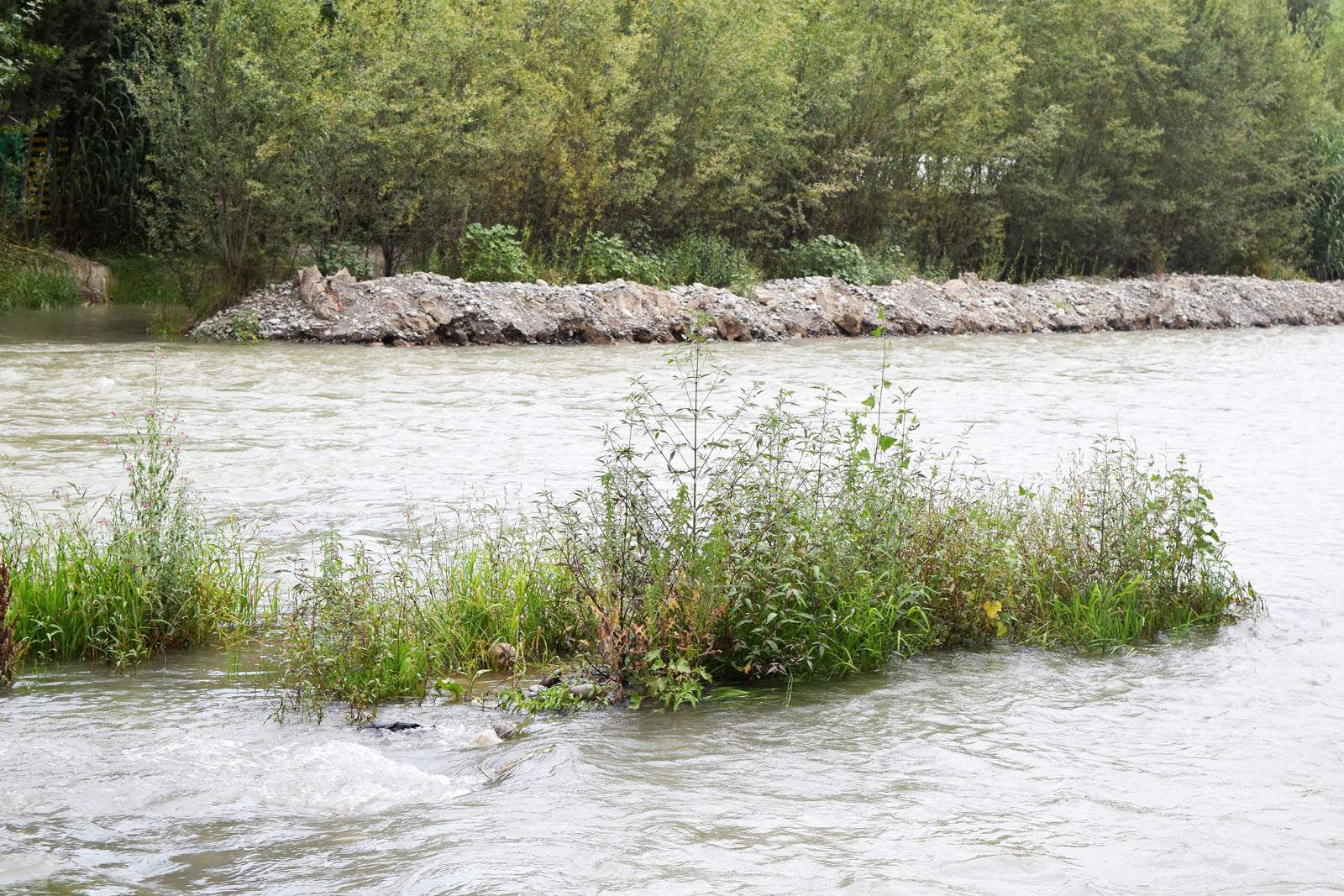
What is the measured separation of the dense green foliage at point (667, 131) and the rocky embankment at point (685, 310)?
134 centimetres

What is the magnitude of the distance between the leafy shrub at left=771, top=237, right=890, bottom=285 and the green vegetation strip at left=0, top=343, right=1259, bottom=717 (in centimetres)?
2042

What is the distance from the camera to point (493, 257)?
871 inches

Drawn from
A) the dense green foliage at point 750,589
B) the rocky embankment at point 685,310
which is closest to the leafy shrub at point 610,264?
the rocky embankment at point 685,310

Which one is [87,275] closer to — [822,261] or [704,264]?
[704,264]

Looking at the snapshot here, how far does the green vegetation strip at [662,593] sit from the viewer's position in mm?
5539

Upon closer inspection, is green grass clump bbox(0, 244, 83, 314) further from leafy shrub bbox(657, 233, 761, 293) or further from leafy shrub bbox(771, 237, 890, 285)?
leafy shrub bbox(771, 237, 890, 285)

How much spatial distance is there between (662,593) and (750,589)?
396 millimetres

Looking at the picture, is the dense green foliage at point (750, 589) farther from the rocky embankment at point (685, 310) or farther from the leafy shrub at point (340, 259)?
the leafy shrub at point (340, 259)

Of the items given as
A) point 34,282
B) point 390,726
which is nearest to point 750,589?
point 390,726

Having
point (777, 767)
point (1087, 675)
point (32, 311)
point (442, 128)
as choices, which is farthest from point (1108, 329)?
point (777, 767)

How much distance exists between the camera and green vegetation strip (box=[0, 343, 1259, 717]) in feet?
18.2

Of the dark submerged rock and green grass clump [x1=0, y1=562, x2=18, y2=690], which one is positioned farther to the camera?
green grass clump [x1=0, y1=562, x2=18, y2=690]

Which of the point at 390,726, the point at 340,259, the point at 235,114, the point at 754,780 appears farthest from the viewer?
the point at 340,259

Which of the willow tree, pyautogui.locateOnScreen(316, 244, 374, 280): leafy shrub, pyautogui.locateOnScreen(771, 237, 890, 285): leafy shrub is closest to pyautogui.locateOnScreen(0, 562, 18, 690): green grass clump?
the willow tree
